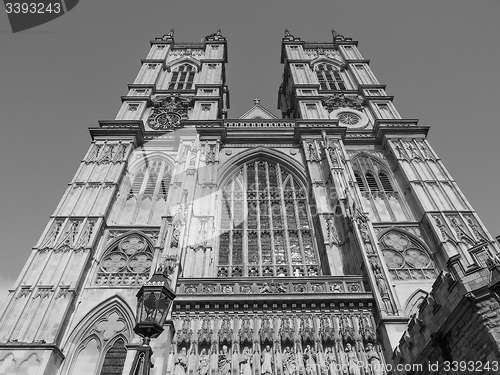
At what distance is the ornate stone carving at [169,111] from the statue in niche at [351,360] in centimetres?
1505

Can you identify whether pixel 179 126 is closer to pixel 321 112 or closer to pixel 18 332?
pixel 321 112

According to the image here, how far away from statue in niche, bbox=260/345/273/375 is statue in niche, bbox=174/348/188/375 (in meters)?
2.06

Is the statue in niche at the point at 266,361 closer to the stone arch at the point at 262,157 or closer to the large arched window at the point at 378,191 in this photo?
the large arched window at the point at 378,191

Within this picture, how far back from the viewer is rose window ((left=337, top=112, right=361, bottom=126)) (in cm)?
2256

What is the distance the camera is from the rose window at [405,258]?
1437 centimetres

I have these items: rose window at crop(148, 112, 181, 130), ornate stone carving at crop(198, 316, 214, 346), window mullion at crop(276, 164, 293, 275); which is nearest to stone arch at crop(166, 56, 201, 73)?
rose window at crop(148, 112, 181, 130)

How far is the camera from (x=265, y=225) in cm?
1658

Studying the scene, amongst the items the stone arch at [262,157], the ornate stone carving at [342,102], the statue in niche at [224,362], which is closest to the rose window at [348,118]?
the ornate stone carving at [342,102]

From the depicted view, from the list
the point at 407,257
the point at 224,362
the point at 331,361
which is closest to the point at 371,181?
the point at 407,257

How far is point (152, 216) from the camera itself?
16.6 meters

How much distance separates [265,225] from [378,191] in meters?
5.68

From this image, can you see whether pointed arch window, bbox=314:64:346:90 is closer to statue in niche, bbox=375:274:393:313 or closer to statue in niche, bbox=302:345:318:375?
statue in niche, bbox=375:274:393:313

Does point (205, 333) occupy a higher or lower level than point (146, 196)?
lower

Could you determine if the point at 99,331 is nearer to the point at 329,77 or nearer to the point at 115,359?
the point at 115,359
